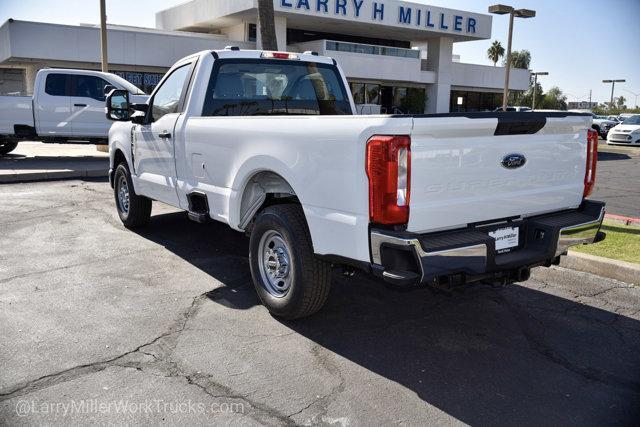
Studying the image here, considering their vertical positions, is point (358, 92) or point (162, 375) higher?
point (358, 92)

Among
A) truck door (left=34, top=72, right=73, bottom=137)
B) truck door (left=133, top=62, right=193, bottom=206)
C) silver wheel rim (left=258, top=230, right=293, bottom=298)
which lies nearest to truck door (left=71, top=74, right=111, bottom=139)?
truck door (left=34, top=72, right=73, bottom=137)

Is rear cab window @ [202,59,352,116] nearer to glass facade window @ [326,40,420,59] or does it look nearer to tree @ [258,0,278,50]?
tree @ [258,0,278,50]

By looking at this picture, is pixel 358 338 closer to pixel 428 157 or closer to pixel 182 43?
pixel 428 157

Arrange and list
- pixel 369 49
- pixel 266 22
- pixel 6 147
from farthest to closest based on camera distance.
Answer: pixel 369 49 → pixel 6 147 → pixel 266 22

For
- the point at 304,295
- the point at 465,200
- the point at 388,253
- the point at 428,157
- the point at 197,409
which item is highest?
the point at 428,157

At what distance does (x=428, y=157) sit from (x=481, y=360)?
→ 1452 mm

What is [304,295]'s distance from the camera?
4.13 meters

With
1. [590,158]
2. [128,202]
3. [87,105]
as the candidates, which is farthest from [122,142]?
[87,105]

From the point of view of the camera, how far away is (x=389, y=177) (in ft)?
11.0

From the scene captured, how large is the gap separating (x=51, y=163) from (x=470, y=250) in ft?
43.1

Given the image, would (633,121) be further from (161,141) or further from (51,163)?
(161,141)

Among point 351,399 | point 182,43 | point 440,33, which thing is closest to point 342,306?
point 351,399

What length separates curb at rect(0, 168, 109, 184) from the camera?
11.4 meters

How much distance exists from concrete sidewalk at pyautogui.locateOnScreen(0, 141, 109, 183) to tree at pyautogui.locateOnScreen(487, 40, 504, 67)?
78.1 metres
